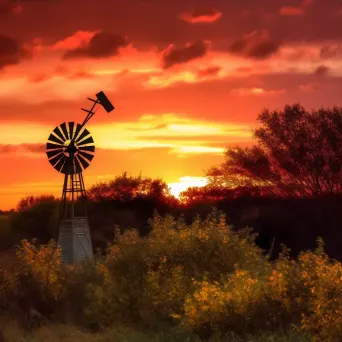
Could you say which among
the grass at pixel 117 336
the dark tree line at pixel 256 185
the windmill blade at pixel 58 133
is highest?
the windmill blade at pixel 58 133

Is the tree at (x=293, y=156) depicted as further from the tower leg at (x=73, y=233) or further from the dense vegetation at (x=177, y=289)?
the dense vegetation at (x=177, y=289)

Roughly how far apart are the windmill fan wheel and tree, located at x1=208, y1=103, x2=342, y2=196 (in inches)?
355

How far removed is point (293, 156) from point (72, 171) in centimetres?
1296

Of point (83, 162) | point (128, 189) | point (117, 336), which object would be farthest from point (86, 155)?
point (117, 336)

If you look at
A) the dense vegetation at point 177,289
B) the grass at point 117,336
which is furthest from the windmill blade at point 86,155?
the grass at point 117,336

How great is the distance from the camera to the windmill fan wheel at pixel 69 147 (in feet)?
129

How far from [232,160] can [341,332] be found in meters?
32.9

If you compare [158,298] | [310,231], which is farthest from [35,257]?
[310,231]

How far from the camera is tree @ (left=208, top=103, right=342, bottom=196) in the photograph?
137ft

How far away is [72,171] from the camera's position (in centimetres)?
3859

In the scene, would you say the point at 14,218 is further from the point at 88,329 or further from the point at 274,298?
the point at 274,298

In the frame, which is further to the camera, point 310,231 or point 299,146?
point 299,146

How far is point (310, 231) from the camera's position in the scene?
A: 116ft

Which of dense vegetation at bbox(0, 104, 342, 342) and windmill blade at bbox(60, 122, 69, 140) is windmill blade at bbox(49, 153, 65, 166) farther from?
dense vegetation at bbox(0, 104, 342, 342)
